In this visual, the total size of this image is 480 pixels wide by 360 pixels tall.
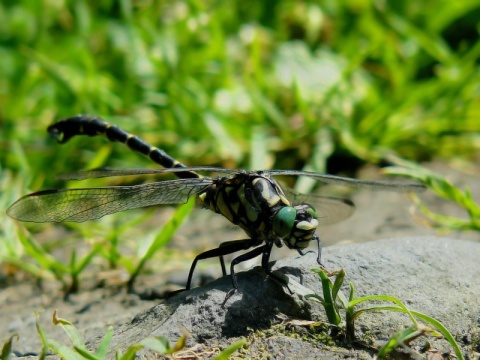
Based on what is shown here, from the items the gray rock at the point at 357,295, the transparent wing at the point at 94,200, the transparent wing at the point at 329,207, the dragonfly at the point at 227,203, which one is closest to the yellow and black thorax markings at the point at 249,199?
the dragonfly at the point at 227,203

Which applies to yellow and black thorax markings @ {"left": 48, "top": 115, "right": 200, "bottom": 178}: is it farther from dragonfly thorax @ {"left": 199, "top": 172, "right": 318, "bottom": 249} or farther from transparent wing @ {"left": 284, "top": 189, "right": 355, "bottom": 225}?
transparent wing @ {"left": 284, "top": 189, "right": 355, "bottom": 225}

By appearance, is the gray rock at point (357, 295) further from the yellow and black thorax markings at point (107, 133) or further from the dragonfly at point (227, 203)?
the yellow and black thorax markings at point (107, 133)

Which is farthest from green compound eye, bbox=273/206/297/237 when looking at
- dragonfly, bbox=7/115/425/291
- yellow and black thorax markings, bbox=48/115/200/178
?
yellow and black thorax markings, bbox=48/115/200/178

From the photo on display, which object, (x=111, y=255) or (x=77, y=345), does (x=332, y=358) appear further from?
(x=111, y=255)

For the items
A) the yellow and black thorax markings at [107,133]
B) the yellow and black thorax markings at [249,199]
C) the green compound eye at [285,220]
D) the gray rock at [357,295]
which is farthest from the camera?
the yellow and black thorax markings at [107,133]

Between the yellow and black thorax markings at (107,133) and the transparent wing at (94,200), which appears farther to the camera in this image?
the yellow and black thorax markings at (107,133)

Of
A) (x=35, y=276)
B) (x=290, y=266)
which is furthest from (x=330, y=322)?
(x=35, y=276)
